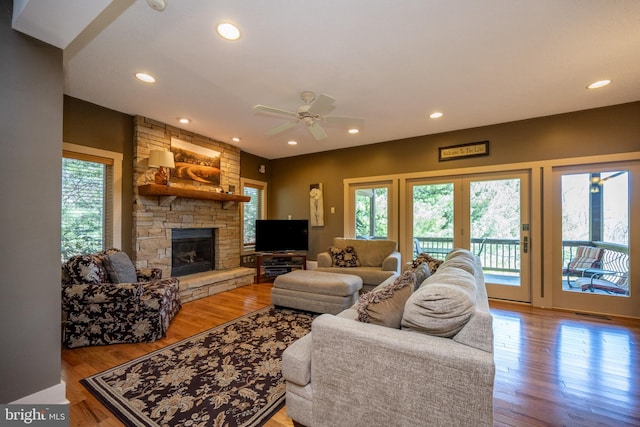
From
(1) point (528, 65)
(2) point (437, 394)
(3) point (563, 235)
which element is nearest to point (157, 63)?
(2) point (437, 394)

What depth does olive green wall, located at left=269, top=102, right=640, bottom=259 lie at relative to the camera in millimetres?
3477

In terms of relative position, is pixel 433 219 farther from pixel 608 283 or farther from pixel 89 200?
pixel 89 200

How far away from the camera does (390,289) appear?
5.55ft

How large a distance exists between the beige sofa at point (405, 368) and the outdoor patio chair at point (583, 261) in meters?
3.37

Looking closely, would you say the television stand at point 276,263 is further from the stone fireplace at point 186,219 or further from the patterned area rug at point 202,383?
the patterned area rug at point 202,383

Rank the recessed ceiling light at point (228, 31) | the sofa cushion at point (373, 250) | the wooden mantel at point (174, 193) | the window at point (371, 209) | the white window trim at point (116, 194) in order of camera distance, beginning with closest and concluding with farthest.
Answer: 1. the recessed ceiling light at point (228, 31)
2. the white window trim at point (116, 194)
3. the wooden mantel at point (174, 193)
4. the sofa cushion at point (373, 250)
5. the window at point (371, 209)

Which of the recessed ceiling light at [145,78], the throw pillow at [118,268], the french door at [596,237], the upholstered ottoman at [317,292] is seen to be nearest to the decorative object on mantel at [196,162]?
the recessed ceiling light at [145,78]

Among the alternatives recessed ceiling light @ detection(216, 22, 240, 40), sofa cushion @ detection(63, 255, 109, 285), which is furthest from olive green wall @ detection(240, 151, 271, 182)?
recessed ceiling light @ detection(216, 22, 240, 40)

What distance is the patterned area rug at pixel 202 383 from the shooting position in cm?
169

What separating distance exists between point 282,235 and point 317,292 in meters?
2.27

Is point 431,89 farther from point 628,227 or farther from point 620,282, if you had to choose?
point 620,282

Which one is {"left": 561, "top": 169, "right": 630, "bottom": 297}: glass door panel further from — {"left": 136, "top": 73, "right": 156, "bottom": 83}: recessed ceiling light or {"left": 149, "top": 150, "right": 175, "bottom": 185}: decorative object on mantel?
{"left": 149, "top": 150, "right": 175, "bottom": 185}: decorative object on mantel

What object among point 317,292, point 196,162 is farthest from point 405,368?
point 196,162

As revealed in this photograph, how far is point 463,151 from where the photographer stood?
4.36m
